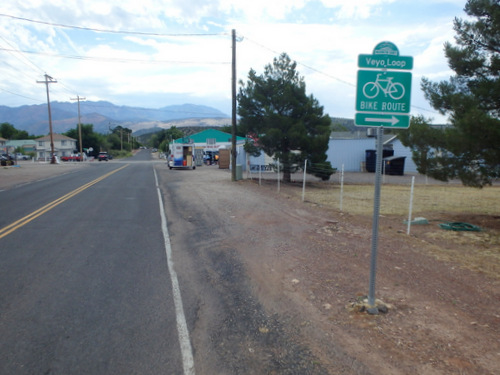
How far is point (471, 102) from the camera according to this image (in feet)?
32.0

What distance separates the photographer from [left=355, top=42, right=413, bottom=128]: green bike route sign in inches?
177

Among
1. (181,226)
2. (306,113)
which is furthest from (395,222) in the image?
(306,113)

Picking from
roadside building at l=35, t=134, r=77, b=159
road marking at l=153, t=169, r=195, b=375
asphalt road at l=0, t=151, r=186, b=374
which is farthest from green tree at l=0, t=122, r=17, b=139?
road marking at l=153, t=169, r=195, b=375

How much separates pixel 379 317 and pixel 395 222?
277 inches

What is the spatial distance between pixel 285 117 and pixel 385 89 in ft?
58.9

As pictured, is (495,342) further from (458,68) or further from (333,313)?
(458,68)

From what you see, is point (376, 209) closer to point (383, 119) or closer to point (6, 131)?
point (383, 119)

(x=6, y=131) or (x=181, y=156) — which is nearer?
(x=181, y=156)

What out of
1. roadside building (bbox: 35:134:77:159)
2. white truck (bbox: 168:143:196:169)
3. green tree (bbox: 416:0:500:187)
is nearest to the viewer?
green tree (bbox: 416:0:500:187)

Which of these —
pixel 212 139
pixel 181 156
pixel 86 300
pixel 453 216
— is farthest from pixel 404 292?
pixel 212 139

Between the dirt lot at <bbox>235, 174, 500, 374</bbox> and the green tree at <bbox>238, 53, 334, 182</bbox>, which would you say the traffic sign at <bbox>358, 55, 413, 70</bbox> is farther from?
the green tree at <bbox>238, 53, 334, 182</bbox>

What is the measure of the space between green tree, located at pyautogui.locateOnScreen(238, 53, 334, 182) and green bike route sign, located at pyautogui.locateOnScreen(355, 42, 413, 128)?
17299 mm

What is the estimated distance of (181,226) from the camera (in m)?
10.4

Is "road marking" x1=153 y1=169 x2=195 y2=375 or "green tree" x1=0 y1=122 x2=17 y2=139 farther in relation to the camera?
"green tree" x1=0 y1=122 x2=17 y2=139
